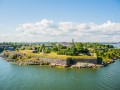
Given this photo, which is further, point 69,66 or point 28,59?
point 28,59

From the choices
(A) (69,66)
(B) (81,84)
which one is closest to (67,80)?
(B) (81,84)

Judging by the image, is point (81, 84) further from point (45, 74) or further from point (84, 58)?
point (84, 58)

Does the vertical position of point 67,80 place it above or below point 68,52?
below

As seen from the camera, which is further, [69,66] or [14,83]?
[69,66]

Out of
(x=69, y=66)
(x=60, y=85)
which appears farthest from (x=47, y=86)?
(x=69, y=66)

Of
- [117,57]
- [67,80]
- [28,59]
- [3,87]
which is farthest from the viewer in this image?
[117,57]

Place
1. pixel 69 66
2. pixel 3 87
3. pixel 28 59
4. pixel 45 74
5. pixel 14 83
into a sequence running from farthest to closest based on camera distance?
pixel 28 59, pixel 69 66, pixel 45 74, pixel 14 83, pixel 3 87

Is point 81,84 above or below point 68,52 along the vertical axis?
below

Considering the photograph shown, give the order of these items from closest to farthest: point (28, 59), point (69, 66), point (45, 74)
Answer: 1. point (45, 74)
2. point (69, 66)
3. point (28, 59)

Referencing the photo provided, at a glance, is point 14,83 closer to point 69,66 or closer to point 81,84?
point 81,84
